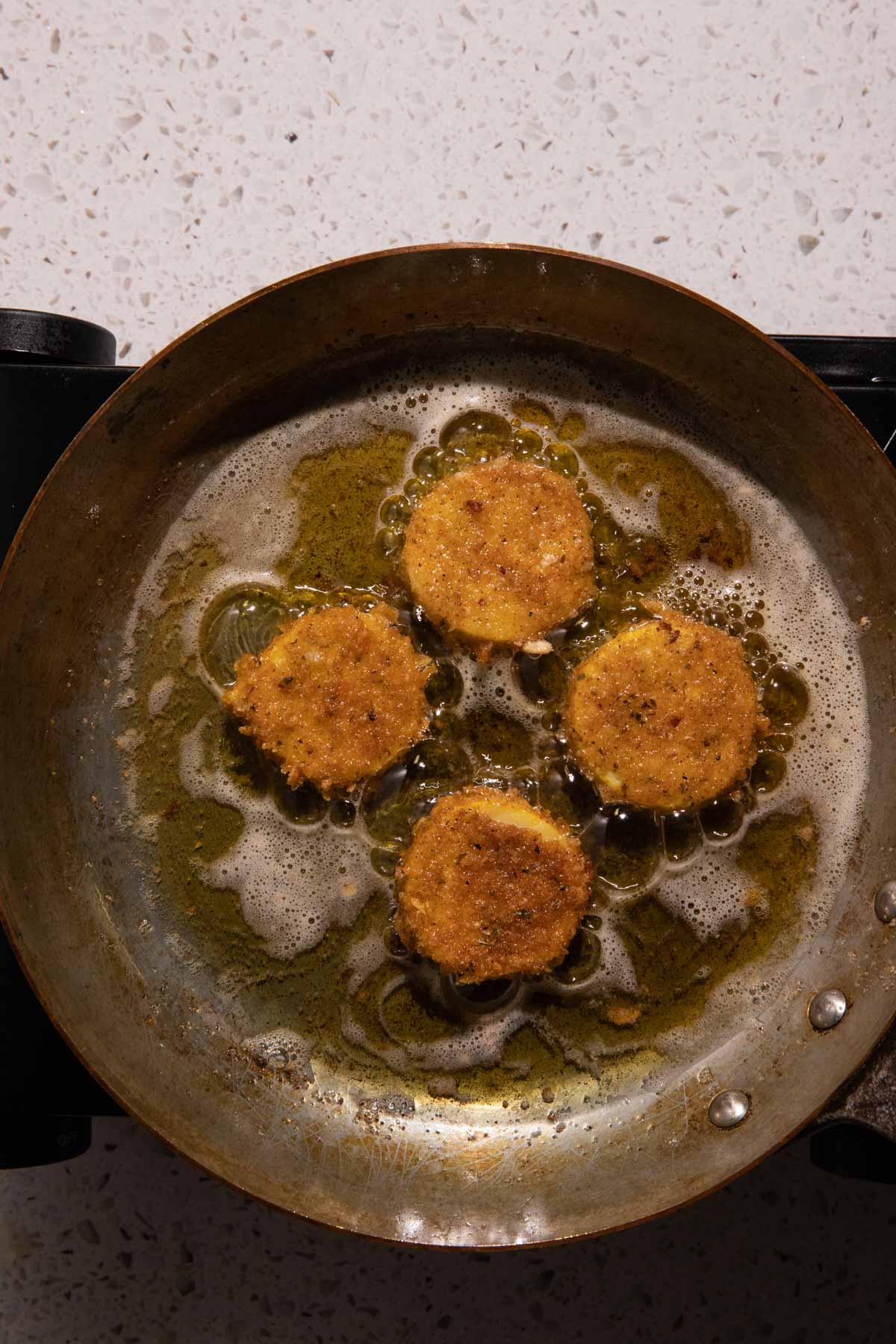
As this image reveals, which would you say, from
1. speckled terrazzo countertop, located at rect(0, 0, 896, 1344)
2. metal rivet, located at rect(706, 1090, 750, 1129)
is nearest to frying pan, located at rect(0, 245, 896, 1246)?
metal rivet, located at rect(706, 1090, 750, 1129)

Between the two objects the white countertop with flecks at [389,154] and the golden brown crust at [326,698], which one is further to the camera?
the white countertop with flecks at [389,154]

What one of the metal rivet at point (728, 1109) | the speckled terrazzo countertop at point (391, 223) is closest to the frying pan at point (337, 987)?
the metal rivet at point (728, 1109)

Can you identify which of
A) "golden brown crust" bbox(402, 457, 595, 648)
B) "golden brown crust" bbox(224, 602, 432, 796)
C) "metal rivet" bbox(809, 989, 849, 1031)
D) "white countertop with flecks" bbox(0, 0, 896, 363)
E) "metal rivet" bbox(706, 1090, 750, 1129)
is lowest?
"metal rivet" bbox(706, 1090, 750, 1129)

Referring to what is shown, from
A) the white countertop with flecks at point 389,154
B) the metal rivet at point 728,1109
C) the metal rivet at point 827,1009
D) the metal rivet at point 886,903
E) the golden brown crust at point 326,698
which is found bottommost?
the metal rivet at point 728,1109

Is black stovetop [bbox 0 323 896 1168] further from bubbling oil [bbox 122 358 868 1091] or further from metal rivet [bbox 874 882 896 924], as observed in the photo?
metal rivet [bbox 874 882 896 924]

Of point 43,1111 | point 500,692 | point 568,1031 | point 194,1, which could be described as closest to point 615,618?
point 500,692

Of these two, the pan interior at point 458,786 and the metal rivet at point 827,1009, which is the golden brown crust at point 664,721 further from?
the metal rivet at point 827,1009
